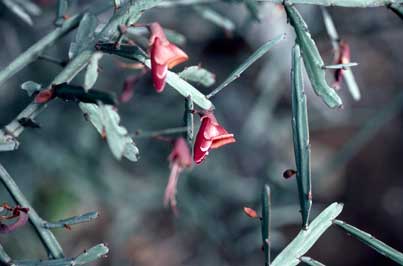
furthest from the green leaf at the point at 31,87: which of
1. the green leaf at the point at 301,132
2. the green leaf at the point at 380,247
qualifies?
the green leaf at the point at 380,247

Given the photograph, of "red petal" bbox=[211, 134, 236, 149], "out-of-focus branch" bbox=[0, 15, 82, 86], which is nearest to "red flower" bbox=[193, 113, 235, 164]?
"red petal" bbox=[211, 134, 236, 149]

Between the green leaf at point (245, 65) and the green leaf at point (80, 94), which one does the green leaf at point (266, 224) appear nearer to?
the green leaf at point (245, 65)

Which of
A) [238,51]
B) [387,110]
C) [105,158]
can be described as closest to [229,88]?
[238,51]

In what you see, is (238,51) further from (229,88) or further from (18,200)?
(18,200)

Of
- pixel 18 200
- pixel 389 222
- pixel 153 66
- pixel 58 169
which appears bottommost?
pixel 389 222

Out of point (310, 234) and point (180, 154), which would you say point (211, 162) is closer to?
point (180, 154)

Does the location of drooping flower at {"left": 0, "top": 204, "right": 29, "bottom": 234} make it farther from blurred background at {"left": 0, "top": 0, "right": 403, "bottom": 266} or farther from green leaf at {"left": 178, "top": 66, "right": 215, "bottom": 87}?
blurred background at {"left": 0, "top": 0, "right": 403, "bottom": 266}
